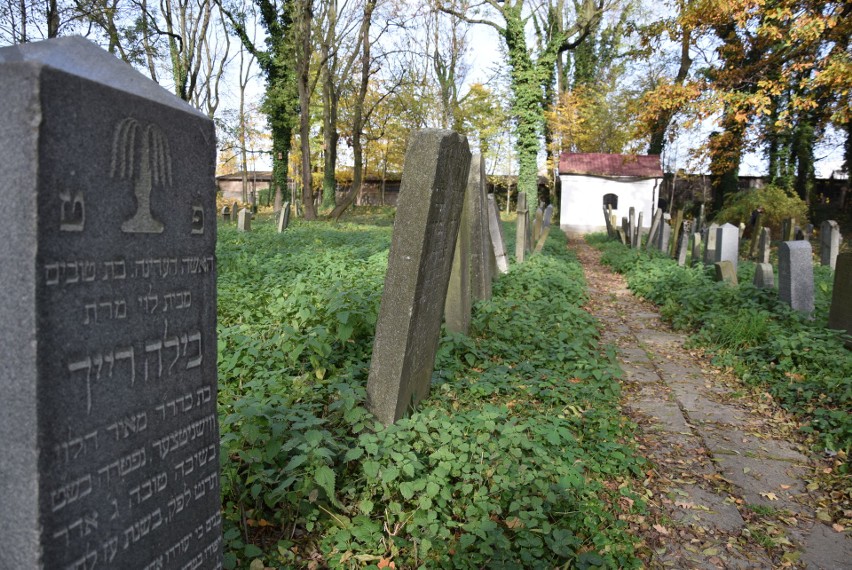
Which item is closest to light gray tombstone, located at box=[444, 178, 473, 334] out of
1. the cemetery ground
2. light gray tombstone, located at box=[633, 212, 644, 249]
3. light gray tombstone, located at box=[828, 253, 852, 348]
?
the cemetery ground

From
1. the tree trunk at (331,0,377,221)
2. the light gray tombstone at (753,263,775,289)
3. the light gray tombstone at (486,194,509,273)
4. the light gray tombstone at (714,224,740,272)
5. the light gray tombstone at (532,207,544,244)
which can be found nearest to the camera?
the light gray tombstone at (753,263,775,289)

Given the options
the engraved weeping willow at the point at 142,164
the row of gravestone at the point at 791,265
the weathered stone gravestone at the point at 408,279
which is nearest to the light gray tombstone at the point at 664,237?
the row of gravestone at the point at 791,265

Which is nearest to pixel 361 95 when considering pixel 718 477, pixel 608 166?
pixel 608 166

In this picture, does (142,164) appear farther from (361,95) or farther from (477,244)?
(361,95)

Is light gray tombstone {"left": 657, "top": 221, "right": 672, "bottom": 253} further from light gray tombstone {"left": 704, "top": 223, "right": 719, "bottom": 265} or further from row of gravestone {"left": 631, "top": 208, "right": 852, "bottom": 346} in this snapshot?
light gray tombstone {"left": 704, "top": 223, "right": 719, "bottom": 265}

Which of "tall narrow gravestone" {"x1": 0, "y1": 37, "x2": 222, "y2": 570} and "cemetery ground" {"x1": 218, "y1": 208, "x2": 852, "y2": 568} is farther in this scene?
"cemetery ground" {"x1": 218, "y1": 208, "x2": 852, "y2": 568}

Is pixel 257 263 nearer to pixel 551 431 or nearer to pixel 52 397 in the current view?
pixel 551 431

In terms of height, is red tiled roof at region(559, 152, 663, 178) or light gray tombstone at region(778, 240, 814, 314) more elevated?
red tiled roof at region(559, 152, 663, 178)

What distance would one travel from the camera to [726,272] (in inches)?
359

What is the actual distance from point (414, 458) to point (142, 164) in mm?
2053

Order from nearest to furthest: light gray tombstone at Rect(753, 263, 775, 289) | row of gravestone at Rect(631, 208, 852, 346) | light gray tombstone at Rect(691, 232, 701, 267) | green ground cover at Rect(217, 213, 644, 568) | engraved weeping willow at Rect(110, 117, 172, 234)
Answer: engraved weeping willow at Rect(110, 117, 172, 234) → green ground cover at Rect(217, 213, 644, 568) → row of gravestone at Rect(631, 208, 852, 346) → light gray tombstone at Rect(753, 263, 775, 289) → light gray tombstone at Rect(691, 232, 701, 267)

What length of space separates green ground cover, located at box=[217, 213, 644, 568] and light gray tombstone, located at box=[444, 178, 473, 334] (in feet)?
2.22

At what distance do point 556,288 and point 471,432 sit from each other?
5.77 meters

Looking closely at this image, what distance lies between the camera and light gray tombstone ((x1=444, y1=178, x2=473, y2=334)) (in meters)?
5.96
